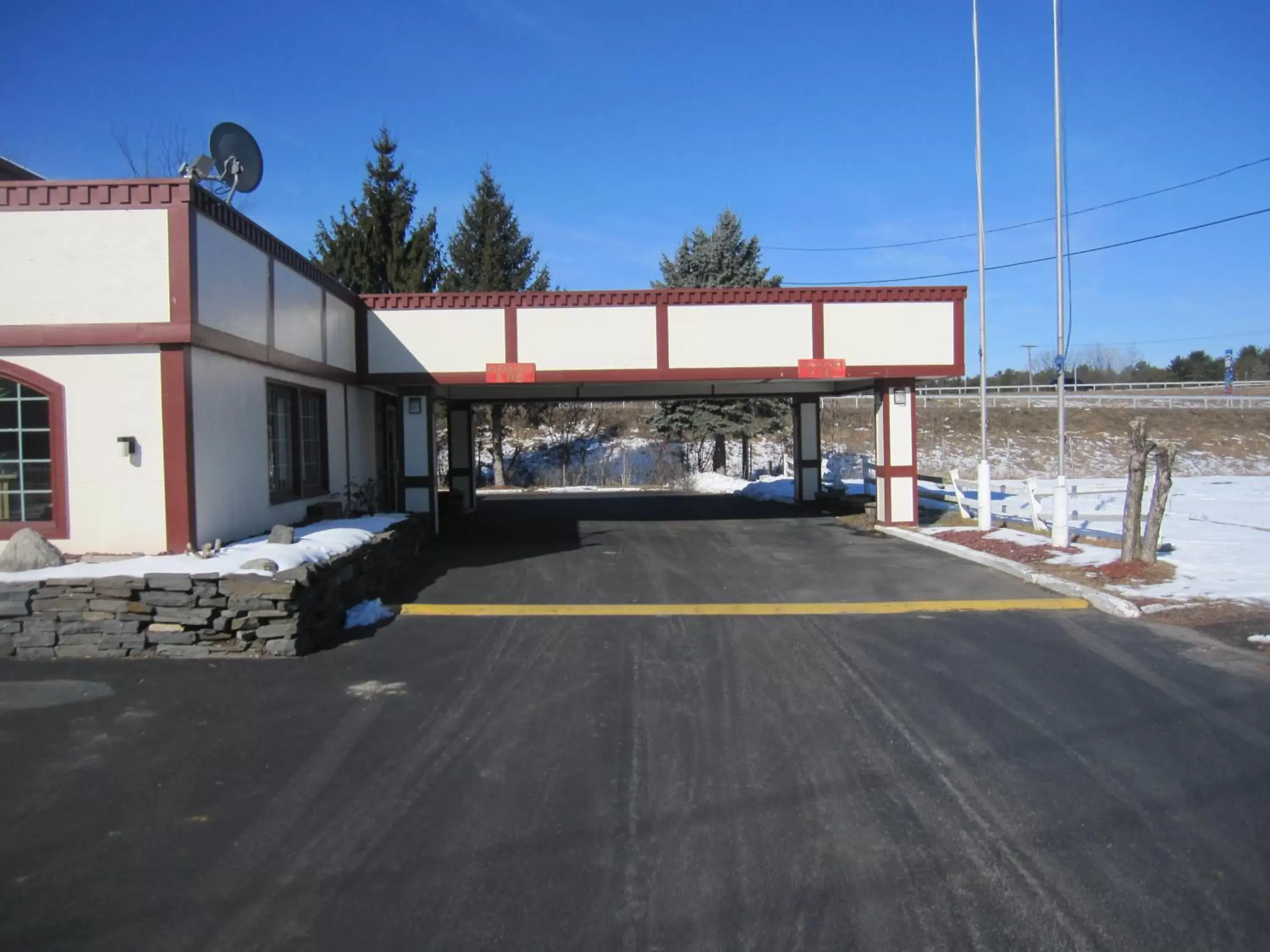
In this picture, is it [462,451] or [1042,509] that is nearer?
[1042,509]

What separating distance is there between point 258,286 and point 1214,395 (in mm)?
62956

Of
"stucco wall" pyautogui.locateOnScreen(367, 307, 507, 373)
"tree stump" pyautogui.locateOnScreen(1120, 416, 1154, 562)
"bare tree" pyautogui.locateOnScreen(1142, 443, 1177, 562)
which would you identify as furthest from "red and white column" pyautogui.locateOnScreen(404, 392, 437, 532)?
"bare tree" pyautogui.locateOnScreen(1142, 443, 1177, 562)

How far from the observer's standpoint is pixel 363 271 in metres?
29.1

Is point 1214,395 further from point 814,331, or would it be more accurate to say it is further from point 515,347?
point 515,347

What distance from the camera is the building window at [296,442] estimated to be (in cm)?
1166

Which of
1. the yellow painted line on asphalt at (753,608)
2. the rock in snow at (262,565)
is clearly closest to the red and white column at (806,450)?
the yellow painted line on asphalt at (753,608)

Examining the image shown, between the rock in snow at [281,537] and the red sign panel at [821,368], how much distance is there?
10498 mm

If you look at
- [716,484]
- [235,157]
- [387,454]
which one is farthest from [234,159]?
[716,484]

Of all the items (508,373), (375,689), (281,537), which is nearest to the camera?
(375,689)

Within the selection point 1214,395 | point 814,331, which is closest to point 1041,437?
point 1214,395

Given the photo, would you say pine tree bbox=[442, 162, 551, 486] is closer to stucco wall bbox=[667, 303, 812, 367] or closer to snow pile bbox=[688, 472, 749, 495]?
snow pile bbox=[688, 472, 749, 495]

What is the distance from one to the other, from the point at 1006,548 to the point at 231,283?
10.8 metres

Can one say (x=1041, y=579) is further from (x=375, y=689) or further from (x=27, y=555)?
(x=27, y=555)

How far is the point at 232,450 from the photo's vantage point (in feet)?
32.7
